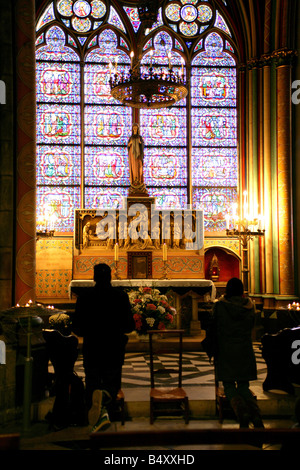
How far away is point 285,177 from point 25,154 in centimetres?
749

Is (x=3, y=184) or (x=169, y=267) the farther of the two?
(x=169, y=267)

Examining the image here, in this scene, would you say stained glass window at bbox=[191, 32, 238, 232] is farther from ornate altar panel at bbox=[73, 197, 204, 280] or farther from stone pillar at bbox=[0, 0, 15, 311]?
stone pillar at bbox=[0, 0, 15, 311]

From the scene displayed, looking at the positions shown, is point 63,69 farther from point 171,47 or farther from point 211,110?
point 211,110

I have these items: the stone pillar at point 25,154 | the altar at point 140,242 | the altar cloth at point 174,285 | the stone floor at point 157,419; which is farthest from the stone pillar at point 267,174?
the stone pillar at point 25,154

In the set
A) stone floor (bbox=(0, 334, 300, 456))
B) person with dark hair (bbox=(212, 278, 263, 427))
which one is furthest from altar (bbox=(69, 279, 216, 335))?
person with dark hair (bbox=(212, 278, 263, 427))

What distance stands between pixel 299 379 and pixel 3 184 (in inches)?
187

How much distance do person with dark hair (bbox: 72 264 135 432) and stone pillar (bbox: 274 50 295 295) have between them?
9.05 m

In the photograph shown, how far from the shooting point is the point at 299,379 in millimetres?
7082

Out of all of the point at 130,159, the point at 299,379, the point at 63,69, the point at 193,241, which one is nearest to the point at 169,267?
the point at 193,241

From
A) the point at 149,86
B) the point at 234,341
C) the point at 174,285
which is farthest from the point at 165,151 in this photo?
the point at 234,341

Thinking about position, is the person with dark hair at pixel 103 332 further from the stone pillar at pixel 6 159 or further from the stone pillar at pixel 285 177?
the stone pillar at pixel 285 177

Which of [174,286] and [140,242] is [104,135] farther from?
[174,286]
